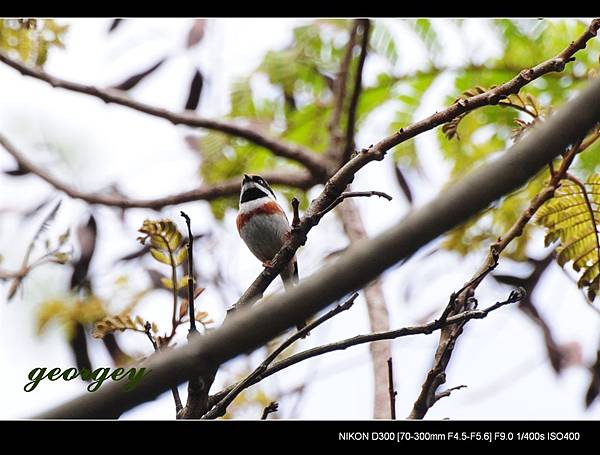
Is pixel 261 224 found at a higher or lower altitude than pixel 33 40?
lower

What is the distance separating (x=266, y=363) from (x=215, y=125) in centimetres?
211

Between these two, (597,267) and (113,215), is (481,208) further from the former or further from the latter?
(113,215)

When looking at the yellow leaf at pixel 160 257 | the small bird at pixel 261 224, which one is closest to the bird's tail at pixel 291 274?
the small bird at pixel 261 224

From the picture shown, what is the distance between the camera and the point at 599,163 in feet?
11.0

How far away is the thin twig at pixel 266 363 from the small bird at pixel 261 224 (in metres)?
1.37

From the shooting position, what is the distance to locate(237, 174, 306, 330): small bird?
316 cm

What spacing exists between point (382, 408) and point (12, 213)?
191cm

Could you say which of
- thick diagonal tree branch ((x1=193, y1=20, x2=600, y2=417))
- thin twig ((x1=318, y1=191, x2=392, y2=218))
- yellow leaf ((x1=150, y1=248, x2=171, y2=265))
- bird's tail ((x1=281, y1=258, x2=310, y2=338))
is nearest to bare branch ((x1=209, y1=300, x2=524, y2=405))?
thick diagonal tree branch ((x1=193, y1=20, x2=600, y2=417))

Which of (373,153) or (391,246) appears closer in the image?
(391,246)

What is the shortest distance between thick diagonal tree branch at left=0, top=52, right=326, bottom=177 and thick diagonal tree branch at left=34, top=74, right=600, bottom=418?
102 inches

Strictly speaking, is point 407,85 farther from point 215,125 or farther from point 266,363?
point 266,363

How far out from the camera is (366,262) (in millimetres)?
887

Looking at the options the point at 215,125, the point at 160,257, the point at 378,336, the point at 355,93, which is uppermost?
the point at 215,125

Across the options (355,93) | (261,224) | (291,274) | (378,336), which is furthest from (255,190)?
(378,336)
